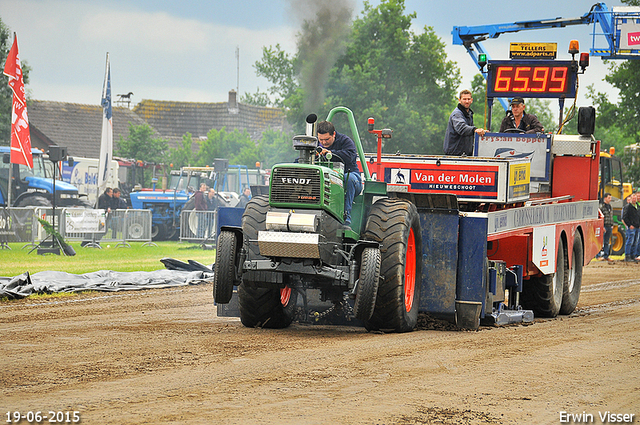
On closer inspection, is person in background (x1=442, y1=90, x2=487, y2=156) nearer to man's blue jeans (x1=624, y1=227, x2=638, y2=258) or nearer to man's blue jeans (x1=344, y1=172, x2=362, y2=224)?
man's blue jeans (x1=344, y1=172, x2=362, y2=224)

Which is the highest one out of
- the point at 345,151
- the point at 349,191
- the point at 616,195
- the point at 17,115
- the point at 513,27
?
the point at 513,27

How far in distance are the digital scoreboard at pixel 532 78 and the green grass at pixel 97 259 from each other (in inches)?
302

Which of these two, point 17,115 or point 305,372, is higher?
point 17,115

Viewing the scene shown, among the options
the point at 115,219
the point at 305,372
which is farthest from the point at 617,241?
the point at 305,372

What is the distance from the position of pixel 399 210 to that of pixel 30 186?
22653 mm

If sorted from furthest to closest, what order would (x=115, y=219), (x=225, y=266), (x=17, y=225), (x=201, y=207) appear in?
(x=201, y=207) < (x=115, y=219) < (x=17, y=225) < (x=225, y=266)

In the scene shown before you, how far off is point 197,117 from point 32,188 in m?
39.3

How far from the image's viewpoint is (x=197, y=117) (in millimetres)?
67375

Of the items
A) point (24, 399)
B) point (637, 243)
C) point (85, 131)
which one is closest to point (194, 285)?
point (24, 399)

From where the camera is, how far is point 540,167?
40.8 ft

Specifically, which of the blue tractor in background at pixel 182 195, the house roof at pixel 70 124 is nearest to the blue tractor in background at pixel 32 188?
the blue tractor in background at pixel 182 195

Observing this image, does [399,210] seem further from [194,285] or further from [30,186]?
[30,186]

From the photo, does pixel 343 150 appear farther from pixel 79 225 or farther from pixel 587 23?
pixel 587 23

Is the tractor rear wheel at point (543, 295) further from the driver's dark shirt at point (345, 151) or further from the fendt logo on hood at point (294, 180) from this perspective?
the fendt logo on hood at point (294, 180)
